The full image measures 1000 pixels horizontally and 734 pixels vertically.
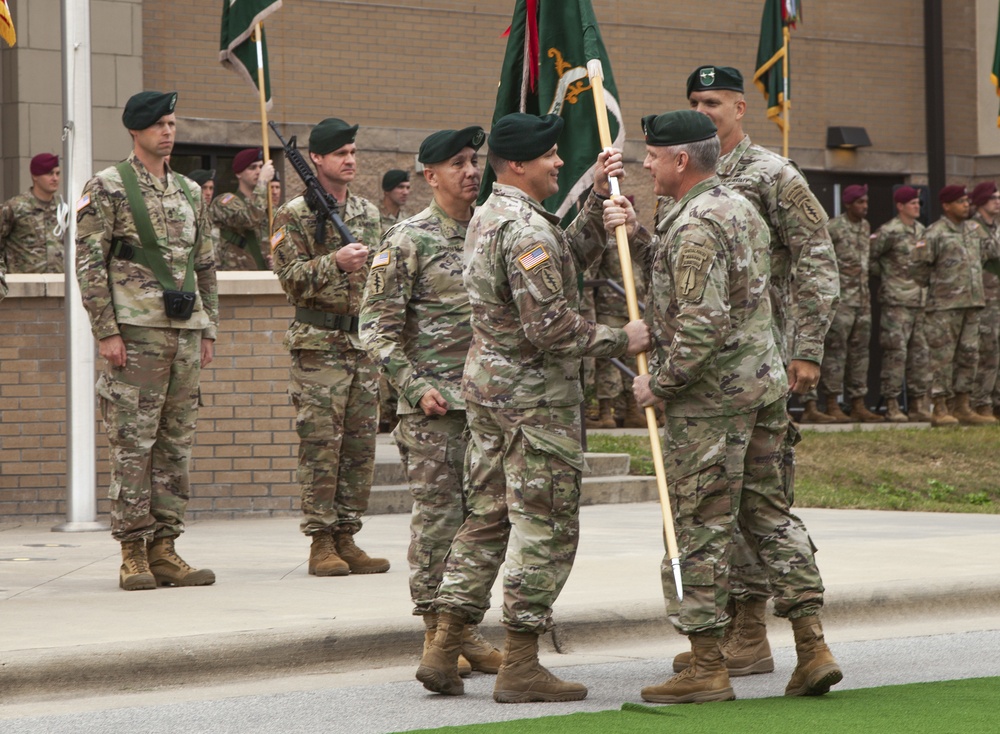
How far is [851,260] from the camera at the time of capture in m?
18.0

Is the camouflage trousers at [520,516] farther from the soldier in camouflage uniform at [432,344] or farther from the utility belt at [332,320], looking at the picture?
the utility belt at [332,320]

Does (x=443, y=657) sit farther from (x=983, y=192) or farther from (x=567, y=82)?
(x=983, y=192)

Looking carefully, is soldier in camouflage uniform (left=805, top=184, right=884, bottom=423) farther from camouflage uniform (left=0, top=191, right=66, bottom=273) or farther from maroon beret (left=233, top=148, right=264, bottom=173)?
camouflage uniform (left=0, top=191, right=66, bottom=273)

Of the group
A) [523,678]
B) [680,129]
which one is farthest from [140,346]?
[680,129]

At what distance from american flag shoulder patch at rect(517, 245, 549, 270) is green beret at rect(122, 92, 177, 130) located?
3.12m

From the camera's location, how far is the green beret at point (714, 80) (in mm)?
6875

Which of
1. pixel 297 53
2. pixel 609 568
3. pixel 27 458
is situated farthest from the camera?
pixel 297 53

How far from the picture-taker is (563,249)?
19.9 feet

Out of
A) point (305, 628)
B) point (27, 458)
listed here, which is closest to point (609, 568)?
point (305, 628)

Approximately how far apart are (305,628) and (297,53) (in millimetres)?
11770

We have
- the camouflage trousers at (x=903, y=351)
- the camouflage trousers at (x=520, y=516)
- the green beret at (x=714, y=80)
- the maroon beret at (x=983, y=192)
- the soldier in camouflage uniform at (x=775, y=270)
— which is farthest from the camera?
the maroon beret at (x=983, y=192)

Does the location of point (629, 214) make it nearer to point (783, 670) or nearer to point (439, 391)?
point (439, 391)

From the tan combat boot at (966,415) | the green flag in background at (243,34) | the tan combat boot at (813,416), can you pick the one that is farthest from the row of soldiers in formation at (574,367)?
the tan combat boot at (966,415)

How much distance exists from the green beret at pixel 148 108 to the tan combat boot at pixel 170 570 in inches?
86.3
